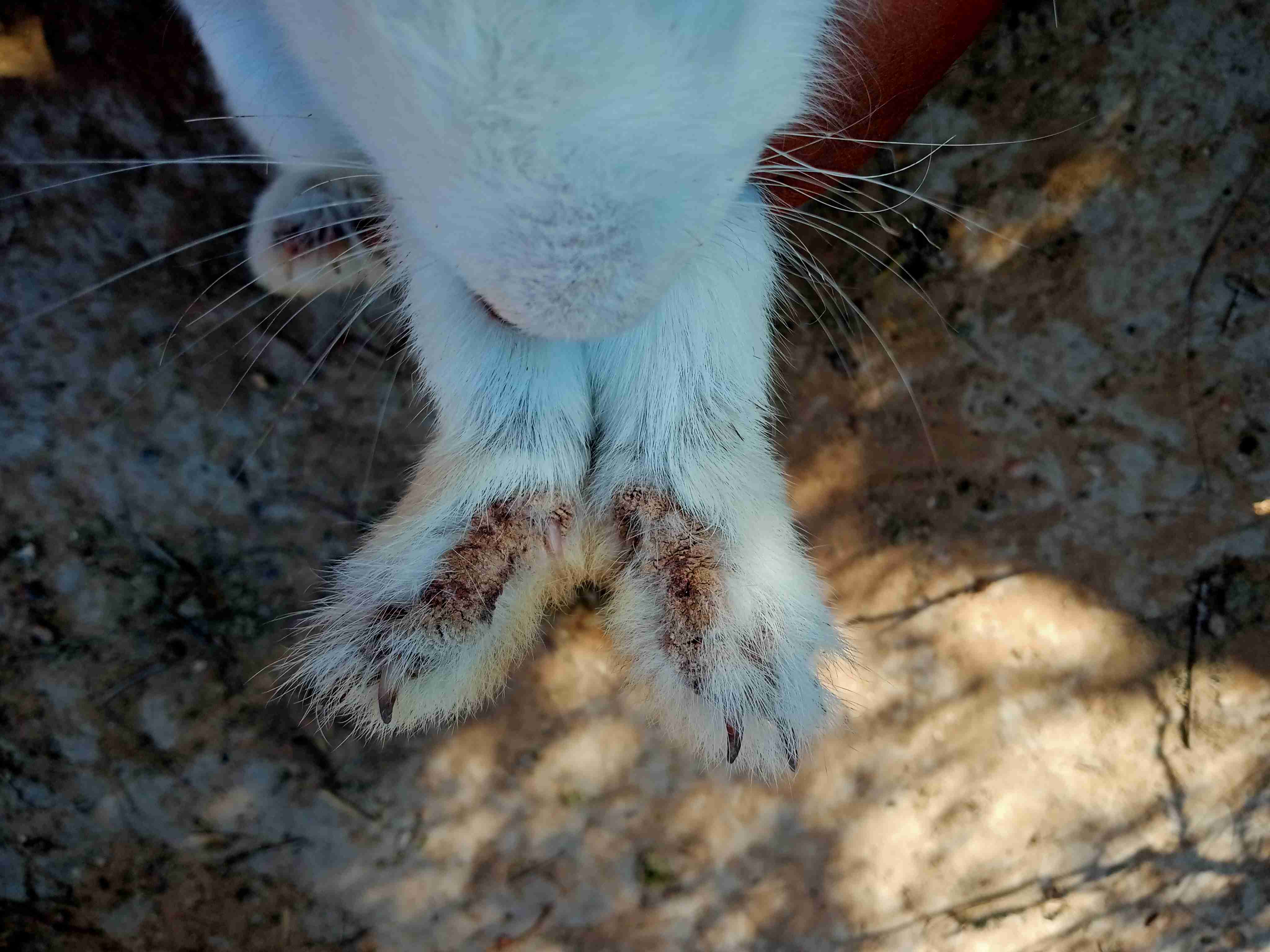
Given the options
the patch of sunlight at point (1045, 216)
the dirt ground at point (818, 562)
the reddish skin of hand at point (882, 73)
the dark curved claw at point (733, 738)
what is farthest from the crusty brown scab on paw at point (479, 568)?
the patch of sunlight at point (1045, 216)

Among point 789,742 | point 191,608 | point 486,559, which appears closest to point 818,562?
point 789,742

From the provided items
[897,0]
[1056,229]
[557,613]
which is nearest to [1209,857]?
[1056,229]

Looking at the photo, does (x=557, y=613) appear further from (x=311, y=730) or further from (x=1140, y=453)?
(x=1140, y=453)

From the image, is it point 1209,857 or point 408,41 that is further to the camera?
point 1209,857

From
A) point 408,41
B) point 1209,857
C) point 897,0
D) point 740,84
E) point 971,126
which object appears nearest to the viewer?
point 408,41

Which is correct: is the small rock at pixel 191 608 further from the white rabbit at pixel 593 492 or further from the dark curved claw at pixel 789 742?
the dark curved claw at pixel 789 742
